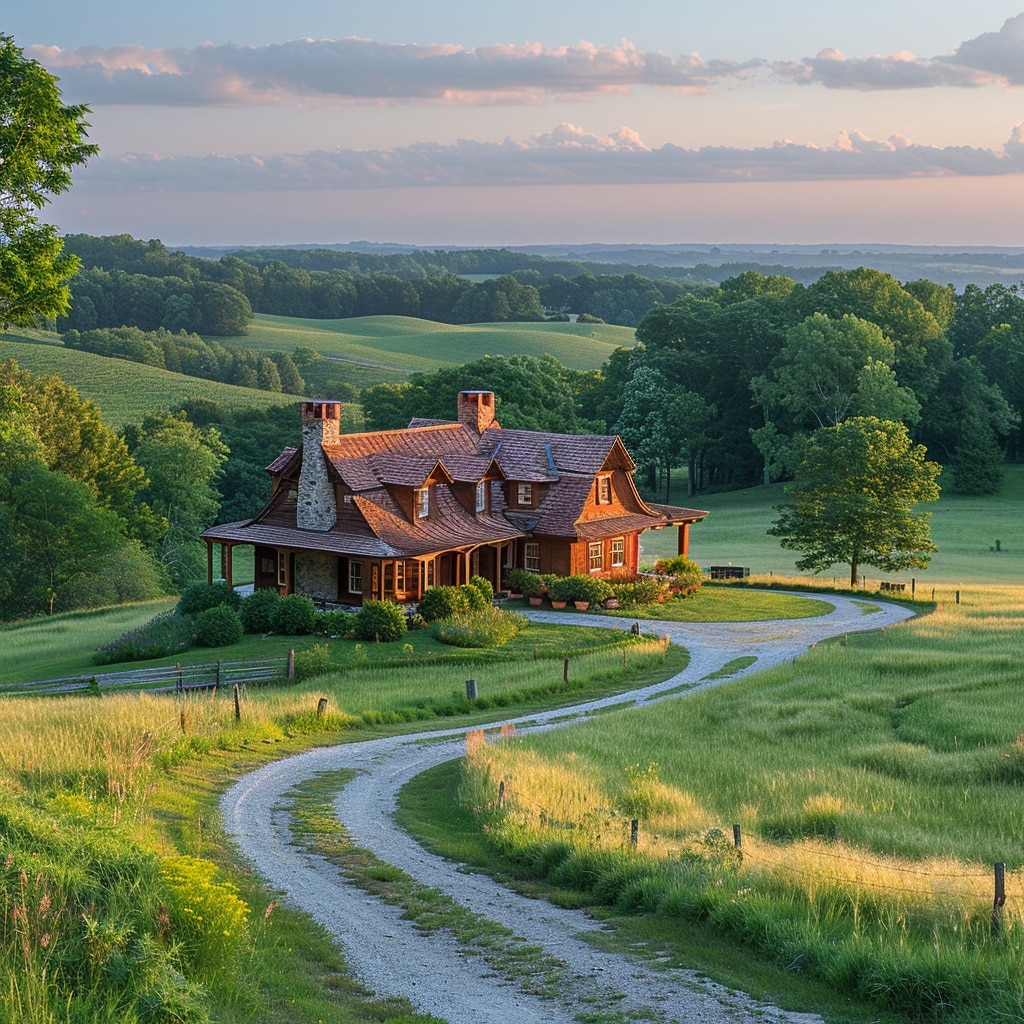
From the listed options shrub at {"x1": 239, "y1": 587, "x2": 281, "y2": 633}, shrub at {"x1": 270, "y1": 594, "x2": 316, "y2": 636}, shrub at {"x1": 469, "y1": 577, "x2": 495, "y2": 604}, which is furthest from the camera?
shrub at {"x1": 469, "y1": 577, "x2": 495, "y2": 604}

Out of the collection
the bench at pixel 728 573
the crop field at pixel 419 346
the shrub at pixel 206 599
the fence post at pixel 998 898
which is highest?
the crop field at pixel 419 346

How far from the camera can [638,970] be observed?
13031 mm

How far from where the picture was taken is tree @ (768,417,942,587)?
Answer: 2291 inches

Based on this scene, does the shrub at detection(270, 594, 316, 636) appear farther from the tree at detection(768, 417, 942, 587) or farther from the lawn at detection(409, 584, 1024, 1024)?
the tree at detection(768, 417, 942, 587)

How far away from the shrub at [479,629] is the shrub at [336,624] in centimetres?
290

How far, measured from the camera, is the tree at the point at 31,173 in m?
30.3

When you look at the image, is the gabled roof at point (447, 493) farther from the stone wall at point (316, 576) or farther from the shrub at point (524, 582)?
the shrub at point (524, 582)

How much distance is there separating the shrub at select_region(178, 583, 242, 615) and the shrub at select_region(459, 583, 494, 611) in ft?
26.0

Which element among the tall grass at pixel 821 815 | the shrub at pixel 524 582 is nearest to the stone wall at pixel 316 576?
the shrub at pixel 524 582

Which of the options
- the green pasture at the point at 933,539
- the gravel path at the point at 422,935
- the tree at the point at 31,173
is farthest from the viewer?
the green pasture at the point at 933,539

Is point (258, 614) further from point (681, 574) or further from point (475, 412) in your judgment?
point (681, 574)

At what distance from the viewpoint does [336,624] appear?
43.2m

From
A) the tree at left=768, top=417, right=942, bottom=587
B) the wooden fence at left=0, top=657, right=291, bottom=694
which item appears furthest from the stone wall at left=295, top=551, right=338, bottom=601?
the tree at left=768, top=417, right=942, bottom=587

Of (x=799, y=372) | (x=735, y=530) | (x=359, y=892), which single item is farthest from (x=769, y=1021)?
(x=799, y=372)
